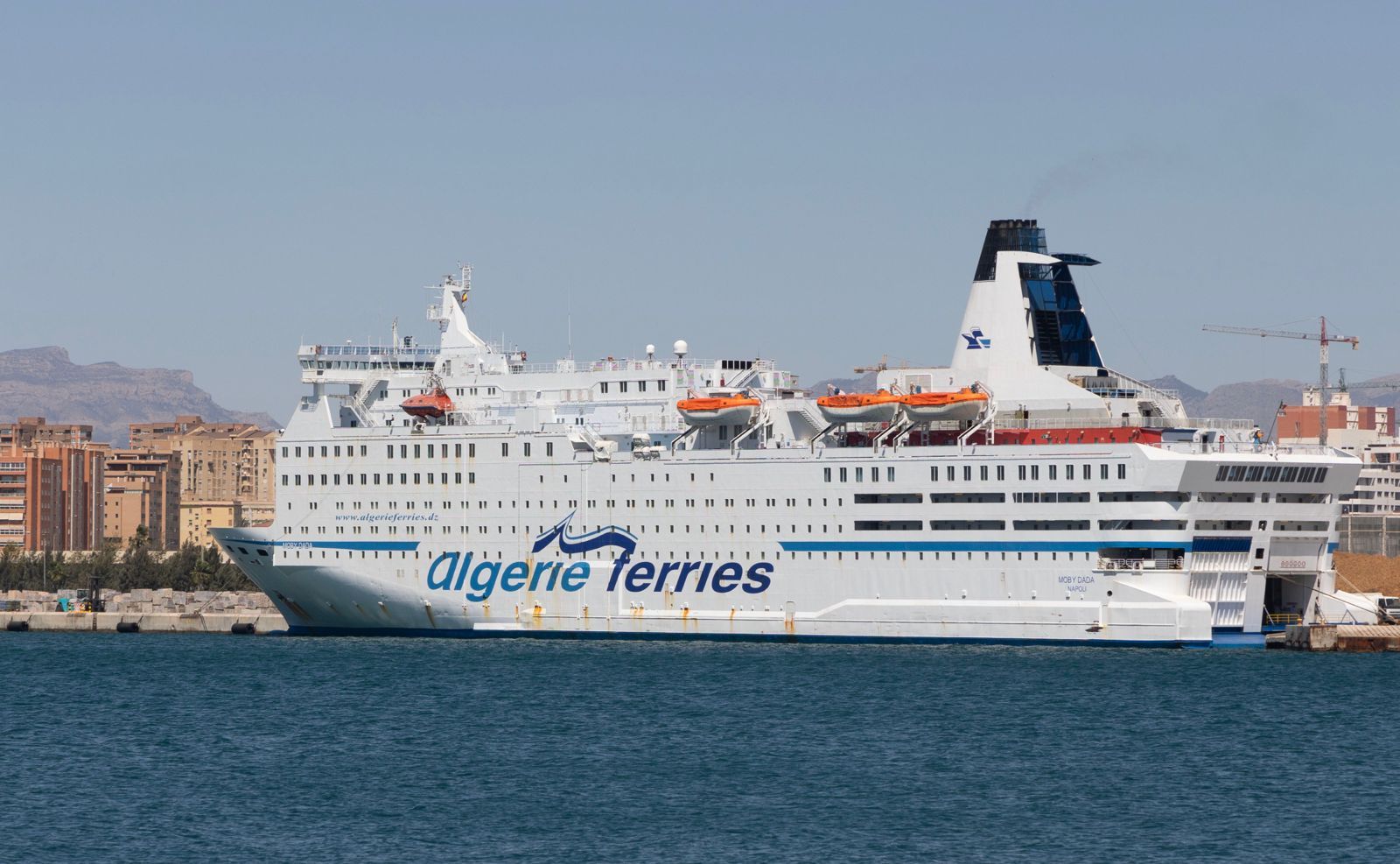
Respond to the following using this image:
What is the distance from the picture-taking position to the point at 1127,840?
2688 cm

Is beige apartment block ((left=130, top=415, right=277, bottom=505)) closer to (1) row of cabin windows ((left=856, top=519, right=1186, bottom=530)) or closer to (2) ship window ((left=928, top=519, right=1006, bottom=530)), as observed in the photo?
(1) row of cabin windows ((left=856, top=519, right=1186, bottom=530))

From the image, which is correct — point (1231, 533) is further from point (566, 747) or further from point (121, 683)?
point (121, 683)

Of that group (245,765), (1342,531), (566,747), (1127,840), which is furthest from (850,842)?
(1342,531)

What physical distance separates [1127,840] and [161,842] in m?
12.4

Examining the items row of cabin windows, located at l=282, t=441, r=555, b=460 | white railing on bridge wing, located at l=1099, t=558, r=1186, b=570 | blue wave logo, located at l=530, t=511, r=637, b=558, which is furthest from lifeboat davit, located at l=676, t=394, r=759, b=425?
white railing on bridge wing, located at l=1099, t=558, r=1186, b=570

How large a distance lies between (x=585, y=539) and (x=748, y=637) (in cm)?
482

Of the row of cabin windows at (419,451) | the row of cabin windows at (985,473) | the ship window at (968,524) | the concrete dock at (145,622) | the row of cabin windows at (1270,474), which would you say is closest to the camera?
the row of cabin windows at (985,473)

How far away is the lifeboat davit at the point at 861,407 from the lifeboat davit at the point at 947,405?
1.89 ft

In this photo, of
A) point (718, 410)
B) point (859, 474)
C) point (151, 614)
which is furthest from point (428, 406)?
point (151, 614)

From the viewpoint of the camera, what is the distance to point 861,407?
49844 mm

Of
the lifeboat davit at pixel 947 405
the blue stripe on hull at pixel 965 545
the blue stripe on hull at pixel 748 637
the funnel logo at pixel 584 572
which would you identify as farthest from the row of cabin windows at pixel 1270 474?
the funnel logo at pixel 584 572

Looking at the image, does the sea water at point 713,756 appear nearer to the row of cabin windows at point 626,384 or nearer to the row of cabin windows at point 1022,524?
the row of cabin windows at point 1022,524

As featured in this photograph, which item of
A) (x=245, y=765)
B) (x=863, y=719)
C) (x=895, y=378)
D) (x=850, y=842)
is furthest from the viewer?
(x=895, y=378)

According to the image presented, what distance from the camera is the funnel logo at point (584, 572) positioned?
1972 inches
